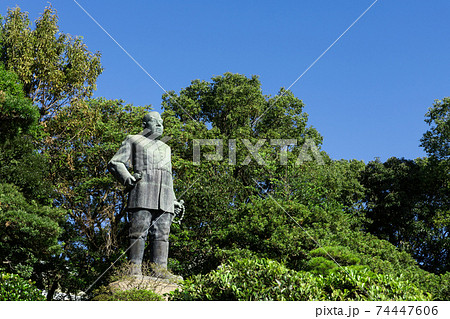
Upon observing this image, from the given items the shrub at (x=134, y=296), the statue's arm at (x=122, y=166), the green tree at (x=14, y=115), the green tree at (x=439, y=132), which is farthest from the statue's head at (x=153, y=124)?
the green tree at (x=439, y=132)

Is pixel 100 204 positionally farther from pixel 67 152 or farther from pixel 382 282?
pixel 382 282

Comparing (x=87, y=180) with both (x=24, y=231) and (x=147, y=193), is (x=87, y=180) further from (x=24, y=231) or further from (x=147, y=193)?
(x=147, y=193)

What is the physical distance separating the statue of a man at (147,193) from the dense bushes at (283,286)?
2.41 meters

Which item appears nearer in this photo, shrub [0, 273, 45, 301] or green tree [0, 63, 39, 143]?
shrub [0, 273, 45, 301]

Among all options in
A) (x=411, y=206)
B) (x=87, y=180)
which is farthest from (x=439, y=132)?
(x=87, y=180)

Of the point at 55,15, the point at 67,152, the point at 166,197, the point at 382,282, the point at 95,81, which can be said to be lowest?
the point at 382,282

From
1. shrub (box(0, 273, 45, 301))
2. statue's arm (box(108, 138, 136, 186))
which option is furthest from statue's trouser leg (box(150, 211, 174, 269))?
shrub (box(0, 273, 45, 301))

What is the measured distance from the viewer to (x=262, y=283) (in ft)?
19.0

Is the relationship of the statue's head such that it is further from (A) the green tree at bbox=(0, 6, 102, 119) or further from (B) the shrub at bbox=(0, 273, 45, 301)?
(A) the green tree at bbox=(0, 6, 102, 119)

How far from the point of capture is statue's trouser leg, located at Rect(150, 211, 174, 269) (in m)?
8.64

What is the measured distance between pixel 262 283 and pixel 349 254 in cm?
764

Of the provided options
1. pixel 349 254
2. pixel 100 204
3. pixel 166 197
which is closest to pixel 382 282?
pixel 166 197

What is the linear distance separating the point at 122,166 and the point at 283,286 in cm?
414

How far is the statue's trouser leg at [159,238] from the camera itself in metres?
8.64
